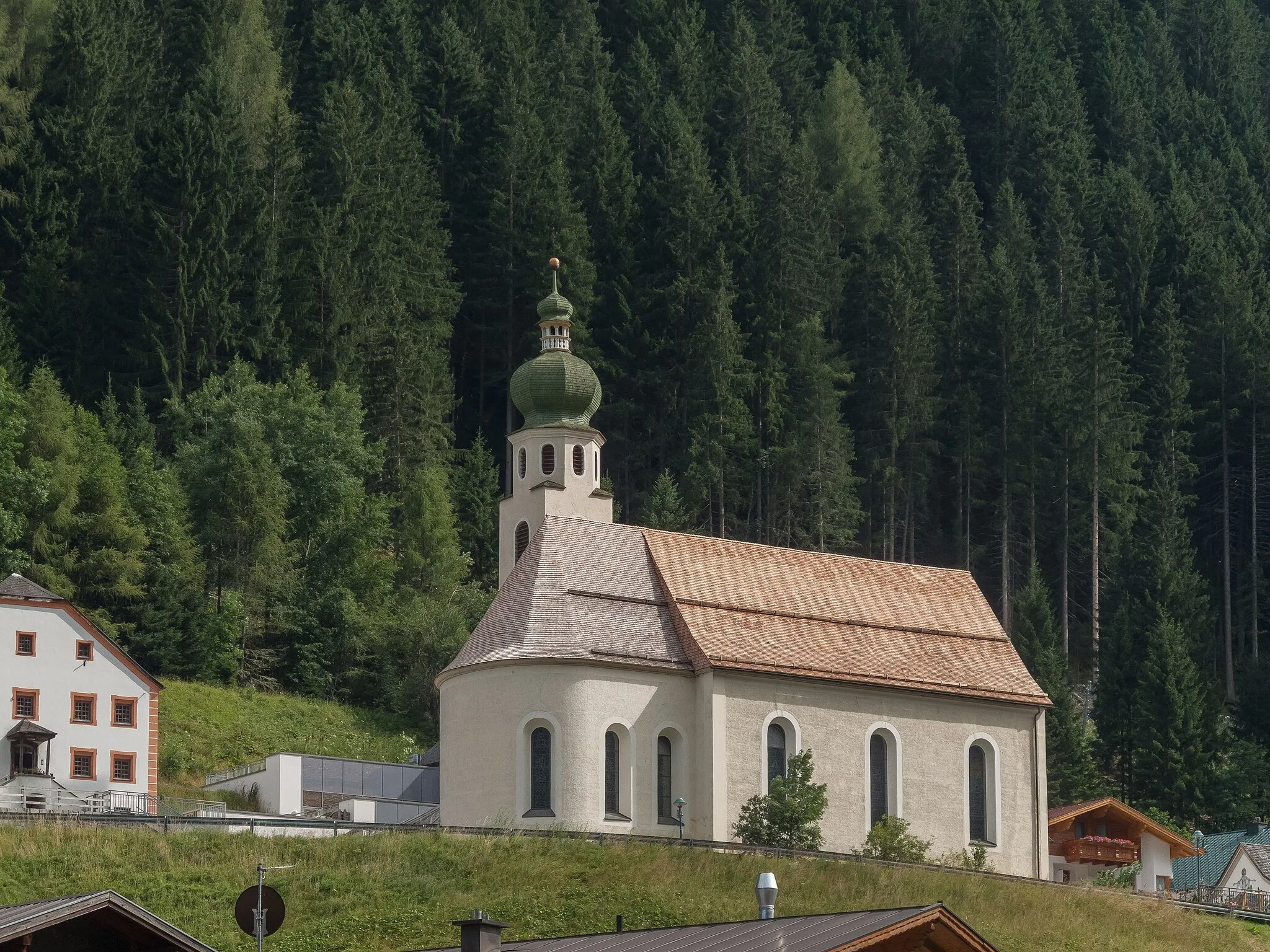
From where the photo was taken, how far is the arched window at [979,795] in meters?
55.9

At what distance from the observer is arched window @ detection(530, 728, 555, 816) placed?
51.8 metres

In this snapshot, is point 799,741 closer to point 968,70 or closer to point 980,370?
point 980,370

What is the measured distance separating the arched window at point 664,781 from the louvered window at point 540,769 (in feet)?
8.16

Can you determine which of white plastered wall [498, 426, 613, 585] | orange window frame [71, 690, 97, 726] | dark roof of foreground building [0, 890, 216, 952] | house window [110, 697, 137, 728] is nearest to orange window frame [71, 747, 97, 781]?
orange window frame [71, 690, 97, 726]

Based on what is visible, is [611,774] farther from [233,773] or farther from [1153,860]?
[1153,860]

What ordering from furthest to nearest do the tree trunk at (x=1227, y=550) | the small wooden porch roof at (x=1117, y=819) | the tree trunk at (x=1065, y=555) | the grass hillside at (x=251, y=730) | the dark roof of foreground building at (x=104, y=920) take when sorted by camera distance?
the tree trunk at (x=1227, y=550) → the tree trunk at (x=1065, y=555) → the grass hillside at (x=251, y=730) → the small wooden porch roof at (x=1117, y=819) → the dark roof of foreground building at (x=104, y=920)

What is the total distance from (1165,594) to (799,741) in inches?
1346

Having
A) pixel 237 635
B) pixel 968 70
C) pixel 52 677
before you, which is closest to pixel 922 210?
pixel 968 70

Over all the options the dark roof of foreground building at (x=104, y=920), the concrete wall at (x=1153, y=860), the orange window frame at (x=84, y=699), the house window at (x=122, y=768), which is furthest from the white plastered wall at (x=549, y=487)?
the dark roof of foreground building at (x=104, y=920)

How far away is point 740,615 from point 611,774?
17.7 feet

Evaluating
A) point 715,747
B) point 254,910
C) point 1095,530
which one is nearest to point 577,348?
point 1095,530

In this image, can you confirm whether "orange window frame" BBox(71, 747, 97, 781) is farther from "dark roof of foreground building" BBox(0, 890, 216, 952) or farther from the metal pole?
"dark roof of foreground building" BBox(0, 890, 216, 952)

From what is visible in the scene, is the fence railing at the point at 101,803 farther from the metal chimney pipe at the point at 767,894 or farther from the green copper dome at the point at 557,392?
the metal chimney pipe at the point at 767,894

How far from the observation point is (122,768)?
203ft
